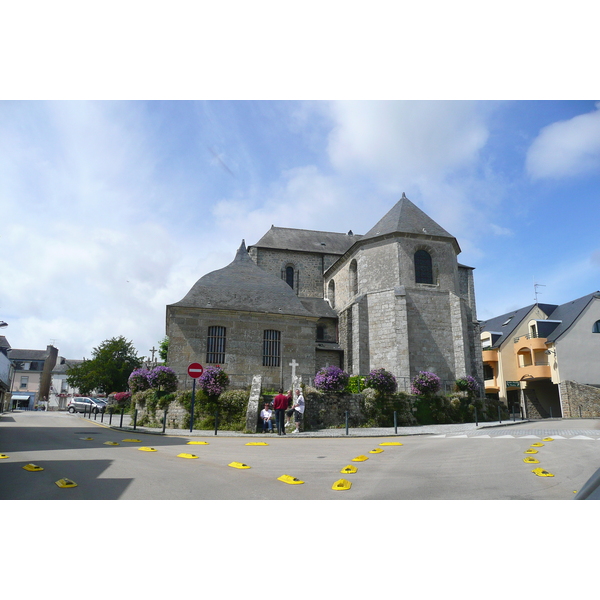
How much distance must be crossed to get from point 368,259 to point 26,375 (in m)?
57.0

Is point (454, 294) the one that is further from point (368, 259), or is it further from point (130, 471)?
point (130, 471)

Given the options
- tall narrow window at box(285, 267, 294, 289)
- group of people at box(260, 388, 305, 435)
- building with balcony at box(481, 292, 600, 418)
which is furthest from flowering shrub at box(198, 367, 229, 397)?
building with balcony at box(481, 292, 600, 418)

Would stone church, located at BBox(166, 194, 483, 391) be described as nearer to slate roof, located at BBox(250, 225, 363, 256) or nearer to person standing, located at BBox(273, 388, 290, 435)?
slate roof, located at BBox(250, 225, 363, 256)

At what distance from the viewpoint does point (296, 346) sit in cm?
2169

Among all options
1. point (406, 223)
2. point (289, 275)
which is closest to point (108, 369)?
point (289, 275)

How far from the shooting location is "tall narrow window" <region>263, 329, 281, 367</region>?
21203 mm

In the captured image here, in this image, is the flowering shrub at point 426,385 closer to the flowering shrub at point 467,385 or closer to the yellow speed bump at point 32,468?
the flowering shrub at point 467,385

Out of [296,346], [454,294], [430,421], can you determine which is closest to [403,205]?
[454,294]

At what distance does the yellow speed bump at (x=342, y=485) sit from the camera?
19.4ft

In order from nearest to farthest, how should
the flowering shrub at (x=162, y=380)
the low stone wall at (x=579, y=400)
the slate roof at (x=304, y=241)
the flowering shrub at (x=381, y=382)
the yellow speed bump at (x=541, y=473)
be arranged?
the yellow speed bump at (x=541, y=473)
the flowering shrub at (x=381, y=382)
the flowering shrub at (x=162, y=380)
the low stone wall at (x=579, y=400)
the slate roof at (x=304, y=241)

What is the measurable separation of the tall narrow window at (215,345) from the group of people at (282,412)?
515 centimetres

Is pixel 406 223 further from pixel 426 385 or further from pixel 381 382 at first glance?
pixel 381 382

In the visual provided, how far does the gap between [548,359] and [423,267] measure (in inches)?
533

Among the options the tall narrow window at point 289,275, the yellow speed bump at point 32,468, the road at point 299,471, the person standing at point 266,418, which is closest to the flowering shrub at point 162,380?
the person standing at point 266,418
